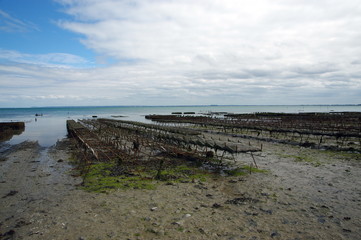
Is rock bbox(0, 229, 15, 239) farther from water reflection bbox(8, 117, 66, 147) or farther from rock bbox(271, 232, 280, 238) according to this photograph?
water reflection bbox(8, 117, 66, 147)

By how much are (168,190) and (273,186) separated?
3.88 m

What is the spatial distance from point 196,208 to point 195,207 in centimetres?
8

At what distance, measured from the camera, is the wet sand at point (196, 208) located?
18.4ft

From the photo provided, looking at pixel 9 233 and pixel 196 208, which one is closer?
pixel 9 233

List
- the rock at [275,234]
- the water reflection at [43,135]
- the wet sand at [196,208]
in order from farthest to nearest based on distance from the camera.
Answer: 1. the water reflection at [43,135]
2. the wet sand at [196,208]
3. the rock at [275,234]

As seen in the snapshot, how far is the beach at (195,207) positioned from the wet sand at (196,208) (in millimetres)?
24

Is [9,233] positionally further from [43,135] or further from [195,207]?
[43,135]

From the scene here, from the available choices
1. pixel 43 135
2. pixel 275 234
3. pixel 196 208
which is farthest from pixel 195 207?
pixel 43 135

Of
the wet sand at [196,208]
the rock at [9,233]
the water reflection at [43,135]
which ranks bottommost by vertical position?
the water reflection at [43,135]

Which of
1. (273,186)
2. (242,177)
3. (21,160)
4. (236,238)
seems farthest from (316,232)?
(21,160)

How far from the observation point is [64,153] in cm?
1625

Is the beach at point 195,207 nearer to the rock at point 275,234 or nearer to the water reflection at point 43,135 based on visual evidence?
the rock at point 275,234

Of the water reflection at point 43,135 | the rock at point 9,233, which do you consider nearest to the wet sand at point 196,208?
the rock at point 9,233

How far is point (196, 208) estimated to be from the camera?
6895 millimetres
